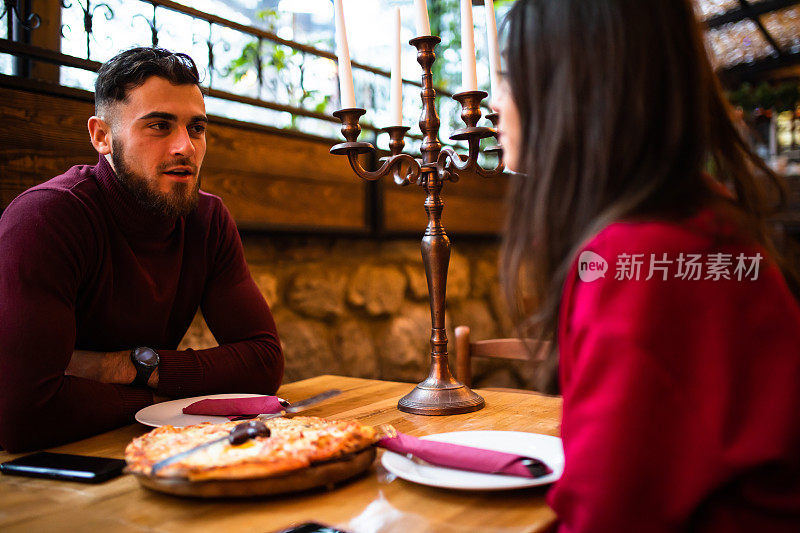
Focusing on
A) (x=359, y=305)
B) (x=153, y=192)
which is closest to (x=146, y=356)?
(x=153, y=192)

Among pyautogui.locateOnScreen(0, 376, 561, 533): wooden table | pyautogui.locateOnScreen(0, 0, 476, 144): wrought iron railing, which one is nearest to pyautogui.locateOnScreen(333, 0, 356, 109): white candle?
pyautogui.locateOnScreen(0, 376, 561, 533): wooden table

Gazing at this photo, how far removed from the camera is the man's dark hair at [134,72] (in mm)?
1613

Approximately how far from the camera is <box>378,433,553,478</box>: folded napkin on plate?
0.81 m

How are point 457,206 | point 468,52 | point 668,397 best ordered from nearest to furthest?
point 668,397, point 468,52, point 457,206

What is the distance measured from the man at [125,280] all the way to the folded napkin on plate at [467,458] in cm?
67

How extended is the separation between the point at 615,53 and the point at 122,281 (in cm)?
128

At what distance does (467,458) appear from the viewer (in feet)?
2.75

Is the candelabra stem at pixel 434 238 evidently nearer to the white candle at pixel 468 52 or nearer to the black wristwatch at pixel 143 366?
the white candle at pixel 468 52

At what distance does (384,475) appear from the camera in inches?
34.8

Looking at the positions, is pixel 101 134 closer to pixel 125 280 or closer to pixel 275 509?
pixel 125 280

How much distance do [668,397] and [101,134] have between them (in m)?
1.60

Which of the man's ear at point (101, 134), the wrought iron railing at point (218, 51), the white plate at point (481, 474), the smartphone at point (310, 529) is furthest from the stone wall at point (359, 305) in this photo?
the smartphone at point (310, 529)

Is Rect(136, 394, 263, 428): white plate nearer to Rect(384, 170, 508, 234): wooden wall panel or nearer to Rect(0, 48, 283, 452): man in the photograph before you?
Rect(0, 48, 283, 452): man

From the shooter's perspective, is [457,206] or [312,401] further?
[457,206]
